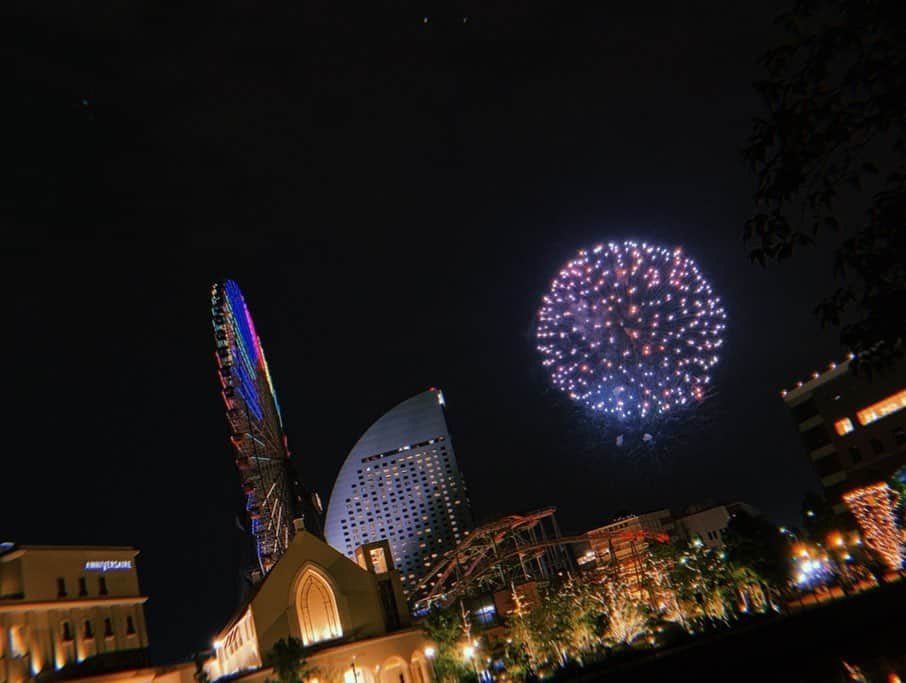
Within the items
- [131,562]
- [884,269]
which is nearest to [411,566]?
[131,562]

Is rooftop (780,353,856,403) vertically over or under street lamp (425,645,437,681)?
over

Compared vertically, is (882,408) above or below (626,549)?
above

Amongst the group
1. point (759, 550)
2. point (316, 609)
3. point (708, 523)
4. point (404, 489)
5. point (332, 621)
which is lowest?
point (759, 550)

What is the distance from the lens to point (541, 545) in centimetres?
6156

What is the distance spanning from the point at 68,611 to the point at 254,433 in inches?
579

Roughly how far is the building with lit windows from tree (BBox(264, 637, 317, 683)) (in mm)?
46596

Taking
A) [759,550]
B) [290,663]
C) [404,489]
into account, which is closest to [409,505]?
[404,489]

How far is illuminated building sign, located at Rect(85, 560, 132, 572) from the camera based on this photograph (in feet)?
157

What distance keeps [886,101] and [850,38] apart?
0.65 m

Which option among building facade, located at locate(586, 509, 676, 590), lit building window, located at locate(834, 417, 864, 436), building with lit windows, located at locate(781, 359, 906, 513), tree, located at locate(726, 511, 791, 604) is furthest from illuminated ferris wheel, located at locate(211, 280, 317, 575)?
lit building window, located at locate(834, 417, 864, 436)

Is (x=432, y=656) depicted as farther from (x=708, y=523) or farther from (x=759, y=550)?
(x=708, y=523)

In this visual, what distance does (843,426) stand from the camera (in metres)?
68.2

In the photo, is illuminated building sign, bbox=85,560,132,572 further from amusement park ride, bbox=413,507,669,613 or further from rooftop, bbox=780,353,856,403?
rooftop, bbox=780,353,856,403

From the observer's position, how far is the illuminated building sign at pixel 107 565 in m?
47.8
